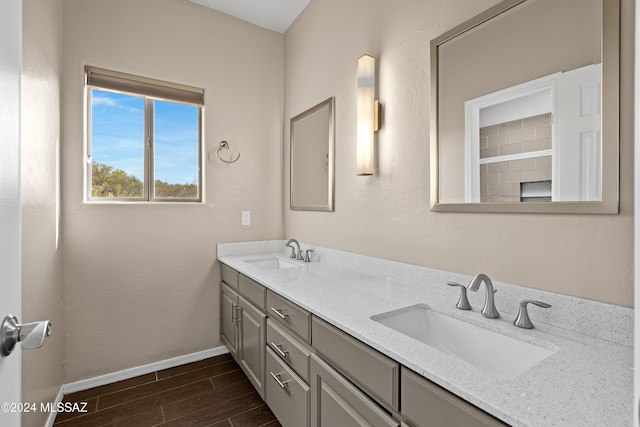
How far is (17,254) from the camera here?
0.71 m

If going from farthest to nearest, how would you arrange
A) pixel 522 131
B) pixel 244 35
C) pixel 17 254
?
pixel 244 35, pixel 522 131, pixel 17 254

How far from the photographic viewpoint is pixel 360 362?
107 centimetres

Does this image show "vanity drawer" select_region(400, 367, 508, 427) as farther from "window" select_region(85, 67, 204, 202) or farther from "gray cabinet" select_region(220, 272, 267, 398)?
"window" select_region(85, 67, 204, 202)

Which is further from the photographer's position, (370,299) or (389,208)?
(389,208)

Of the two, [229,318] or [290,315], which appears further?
[229,318]

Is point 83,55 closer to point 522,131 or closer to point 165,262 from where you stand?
point 165,262

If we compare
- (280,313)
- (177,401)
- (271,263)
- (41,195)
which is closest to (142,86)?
(41,195)

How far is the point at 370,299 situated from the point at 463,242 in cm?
49

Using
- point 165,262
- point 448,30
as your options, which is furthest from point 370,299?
point 165,262

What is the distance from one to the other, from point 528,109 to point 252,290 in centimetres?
170

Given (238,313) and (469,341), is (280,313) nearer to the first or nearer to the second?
(238,313)

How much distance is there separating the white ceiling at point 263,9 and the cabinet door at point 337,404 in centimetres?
261

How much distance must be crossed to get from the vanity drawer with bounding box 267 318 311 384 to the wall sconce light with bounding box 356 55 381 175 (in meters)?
0.99

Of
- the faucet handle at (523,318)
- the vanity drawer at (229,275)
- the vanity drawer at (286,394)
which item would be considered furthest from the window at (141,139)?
the faucet handle at (523,318)
